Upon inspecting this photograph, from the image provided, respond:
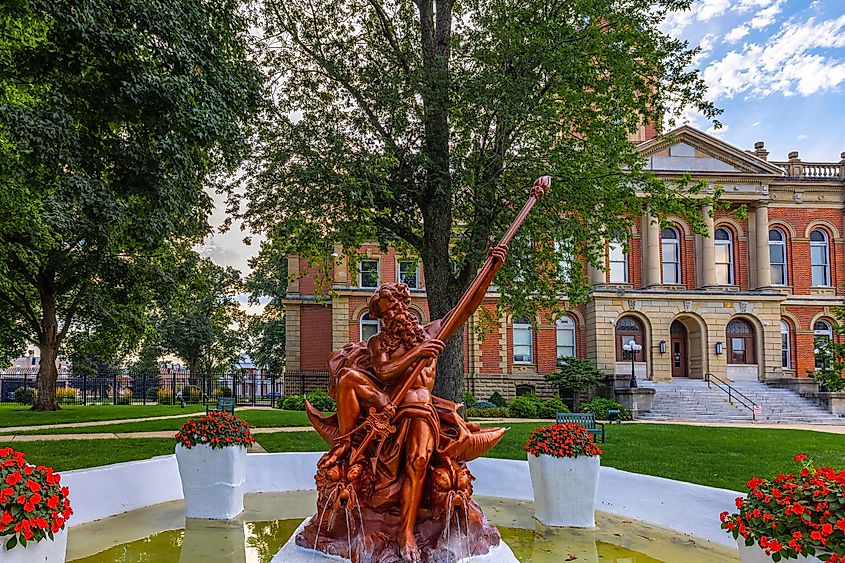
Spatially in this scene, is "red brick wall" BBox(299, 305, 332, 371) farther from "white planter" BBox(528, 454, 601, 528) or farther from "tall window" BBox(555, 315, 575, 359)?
"white planter" BBox(528, 454, 601, 528)

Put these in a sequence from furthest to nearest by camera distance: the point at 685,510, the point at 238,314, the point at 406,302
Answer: the point at 238,314, the point at 685,510, the point at 406,302

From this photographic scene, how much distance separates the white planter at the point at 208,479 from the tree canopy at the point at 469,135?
607 cm

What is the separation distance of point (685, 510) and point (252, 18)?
14463 millimetres

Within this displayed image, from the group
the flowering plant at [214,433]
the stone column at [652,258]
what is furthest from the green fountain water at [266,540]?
the stone column at [652,258]

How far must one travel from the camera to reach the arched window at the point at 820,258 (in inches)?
1390

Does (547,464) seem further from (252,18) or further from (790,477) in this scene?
(252,18)

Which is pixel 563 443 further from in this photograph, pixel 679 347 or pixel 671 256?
pixel 671 256

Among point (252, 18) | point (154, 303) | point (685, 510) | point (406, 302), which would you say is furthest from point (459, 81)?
point (154, 303)

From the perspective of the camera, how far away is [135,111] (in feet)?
35.0

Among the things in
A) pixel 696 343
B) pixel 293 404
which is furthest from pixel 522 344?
pixel 293 404

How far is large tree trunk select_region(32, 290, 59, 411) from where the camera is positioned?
23406 millimetres

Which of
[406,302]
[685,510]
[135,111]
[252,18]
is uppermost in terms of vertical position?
[252,18]

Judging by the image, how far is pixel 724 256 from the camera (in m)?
34.6

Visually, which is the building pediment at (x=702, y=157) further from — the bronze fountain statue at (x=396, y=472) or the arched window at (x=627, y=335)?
the bronze fountain statue at (x=396, y=472)
